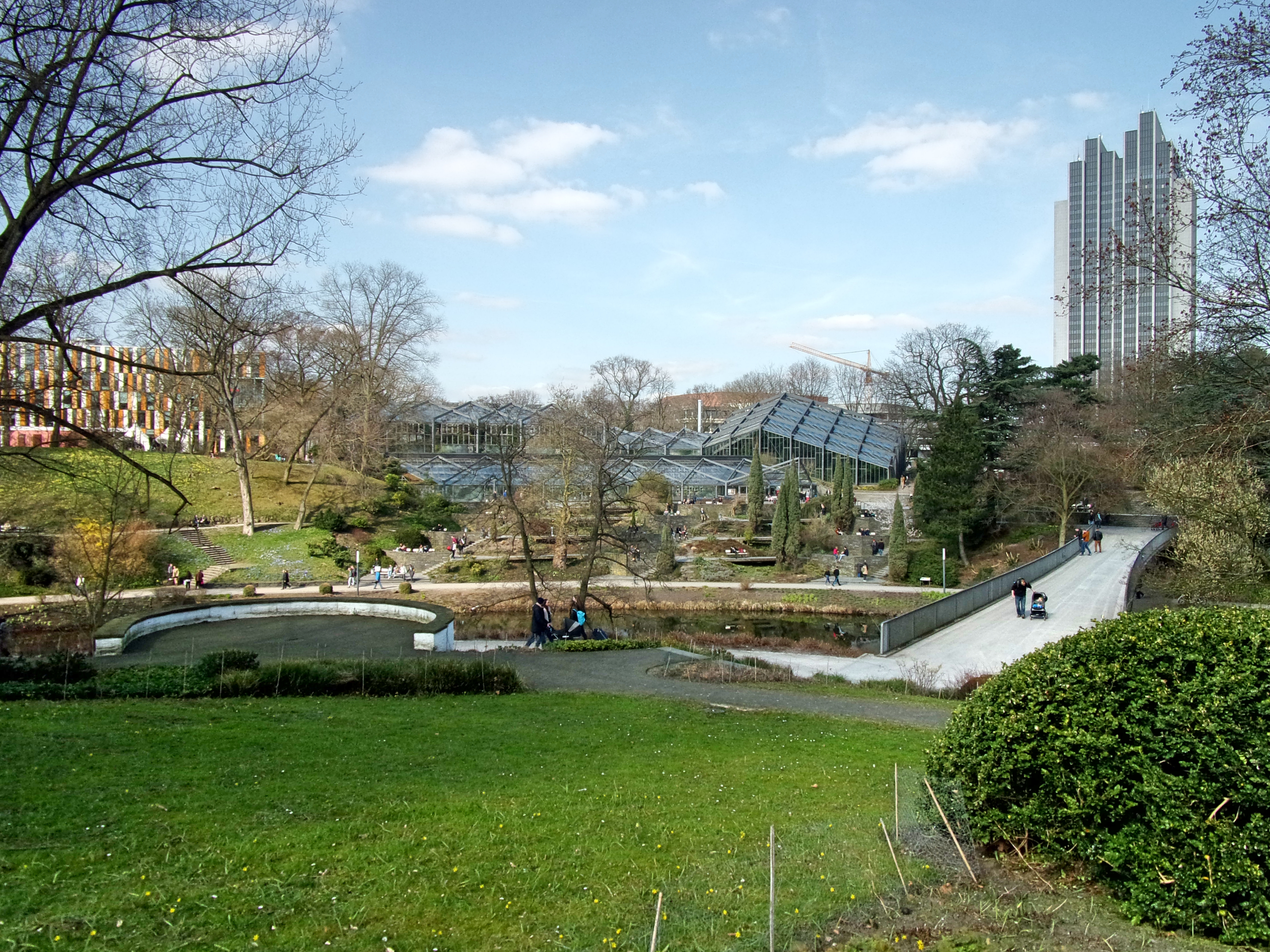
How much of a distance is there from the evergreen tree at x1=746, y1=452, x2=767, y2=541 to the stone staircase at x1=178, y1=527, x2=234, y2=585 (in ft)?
75.4

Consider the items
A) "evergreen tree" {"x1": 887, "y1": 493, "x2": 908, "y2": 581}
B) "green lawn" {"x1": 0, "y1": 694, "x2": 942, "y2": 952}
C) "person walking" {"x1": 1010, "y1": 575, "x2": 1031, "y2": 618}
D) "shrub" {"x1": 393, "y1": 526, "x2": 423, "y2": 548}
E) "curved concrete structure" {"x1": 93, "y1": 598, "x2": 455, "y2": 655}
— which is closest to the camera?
"green lawn" {"x1": 0, "y1": 694, "x2": 942, "y2": 952}

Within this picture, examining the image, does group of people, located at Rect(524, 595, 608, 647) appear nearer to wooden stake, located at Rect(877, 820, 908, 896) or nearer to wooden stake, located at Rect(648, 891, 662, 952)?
wooden stake, located at Rect(877, 820, 908, 896)

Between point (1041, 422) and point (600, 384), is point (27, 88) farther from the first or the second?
point (600, 384)

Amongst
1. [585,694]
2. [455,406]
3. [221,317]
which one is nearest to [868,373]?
[455,406]

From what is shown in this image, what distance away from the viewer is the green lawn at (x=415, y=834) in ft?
13.4

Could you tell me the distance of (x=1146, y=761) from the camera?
454cm

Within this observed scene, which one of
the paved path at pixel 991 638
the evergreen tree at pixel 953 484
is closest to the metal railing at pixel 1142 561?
the paved path at pixel 991 638

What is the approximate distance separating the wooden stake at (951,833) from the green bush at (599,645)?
1383cm

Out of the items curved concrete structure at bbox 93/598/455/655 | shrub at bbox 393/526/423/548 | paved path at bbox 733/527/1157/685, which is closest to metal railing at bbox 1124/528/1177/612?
paved path at bbox 733/527/1157/685

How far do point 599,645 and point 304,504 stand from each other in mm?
23226

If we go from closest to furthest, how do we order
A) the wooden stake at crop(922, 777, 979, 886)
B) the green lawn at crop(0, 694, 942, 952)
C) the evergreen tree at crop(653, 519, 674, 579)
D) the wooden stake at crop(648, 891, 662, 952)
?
the wooden stake at crop(648, 891, 662, 952) < the green lawn at crop(0, 694, 942, 952) < the wooden stake at crop(922, 777, 979, 886) < the evergreen tree at crop(653, 519, 674, 579)

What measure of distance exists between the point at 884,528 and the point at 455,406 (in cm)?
3318

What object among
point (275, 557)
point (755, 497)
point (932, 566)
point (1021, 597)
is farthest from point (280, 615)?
point (932, 566)

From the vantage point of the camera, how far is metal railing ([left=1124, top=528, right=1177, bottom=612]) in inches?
960
